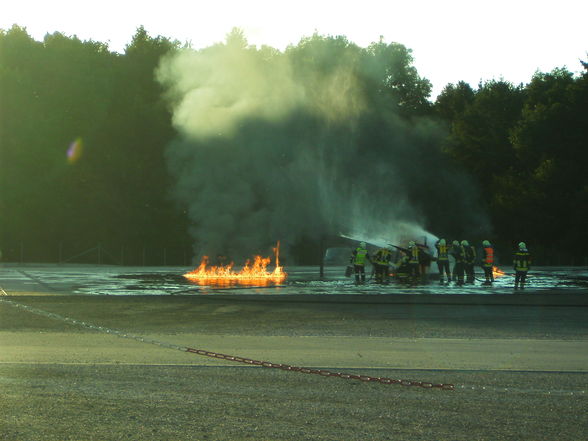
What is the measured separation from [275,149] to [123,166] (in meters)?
20.6

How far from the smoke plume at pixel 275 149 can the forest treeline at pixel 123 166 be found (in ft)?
25.6

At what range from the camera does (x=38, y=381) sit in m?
9.95

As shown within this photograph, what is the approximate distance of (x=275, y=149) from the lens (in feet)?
131

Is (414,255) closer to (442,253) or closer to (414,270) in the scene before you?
(414,270)

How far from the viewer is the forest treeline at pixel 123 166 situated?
56031mm

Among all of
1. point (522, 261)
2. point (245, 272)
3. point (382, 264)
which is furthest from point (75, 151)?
point (522, 261)

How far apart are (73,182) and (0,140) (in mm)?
5458

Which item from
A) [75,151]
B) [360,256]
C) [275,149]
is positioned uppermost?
[75,151]

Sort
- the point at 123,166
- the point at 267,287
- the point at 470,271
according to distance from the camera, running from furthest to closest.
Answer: the point at 123,166 → the point at 470,271 → the point at 267,287

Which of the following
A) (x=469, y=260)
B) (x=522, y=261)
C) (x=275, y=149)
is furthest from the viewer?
(x=275, y=149)

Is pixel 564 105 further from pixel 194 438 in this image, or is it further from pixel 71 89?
pixel 194 438

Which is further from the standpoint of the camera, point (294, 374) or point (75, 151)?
point (75, 151)

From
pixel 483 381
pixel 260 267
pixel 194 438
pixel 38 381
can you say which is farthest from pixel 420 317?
pixel 260 267

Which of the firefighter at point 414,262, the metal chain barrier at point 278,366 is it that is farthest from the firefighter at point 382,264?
the metal chain barrier at point 278,366
